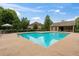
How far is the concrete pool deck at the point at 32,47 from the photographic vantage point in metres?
5.25

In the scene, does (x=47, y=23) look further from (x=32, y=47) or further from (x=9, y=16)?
(x=9, y=16)

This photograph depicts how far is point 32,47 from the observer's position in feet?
17.8

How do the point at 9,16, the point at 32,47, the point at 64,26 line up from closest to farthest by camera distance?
the point at 32,47, the point at 9,16, the point at 64,26

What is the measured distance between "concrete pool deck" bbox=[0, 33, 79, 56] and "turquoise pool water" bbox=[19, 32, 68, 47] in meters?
0.15

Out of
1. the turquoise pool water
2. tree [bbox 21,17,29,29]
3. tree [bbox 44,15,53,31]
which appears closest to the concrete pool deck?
the turquoise pool water

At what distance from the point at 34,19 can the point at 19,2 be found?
0.76m

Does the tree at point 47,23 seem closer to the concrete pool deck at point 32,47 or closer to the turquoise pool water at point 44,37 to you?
the turquoise pool water at point 44,37

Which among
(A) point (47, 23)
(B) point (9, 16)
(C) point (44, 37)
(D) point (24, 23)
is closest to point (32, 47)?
(C) point (44, 37)

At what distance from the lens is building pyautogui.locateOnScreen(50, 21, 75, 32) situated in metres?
5.73

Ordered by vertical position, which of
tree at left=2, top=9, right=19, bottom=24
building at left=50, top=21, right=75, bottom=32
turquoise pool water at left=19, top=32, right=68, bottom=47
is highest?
tree at left=2, top=9, right=19, bottom=24

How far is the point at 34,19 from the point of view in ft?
18.4

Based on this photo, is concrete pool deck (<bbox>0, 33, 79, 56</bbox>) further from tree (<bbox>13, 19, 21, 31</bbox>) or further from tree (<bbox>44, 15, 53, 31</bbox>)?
tree (<bbox>44, 15, 53, 31</bbox>)

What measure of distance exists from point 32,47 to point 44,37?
28.3 inches

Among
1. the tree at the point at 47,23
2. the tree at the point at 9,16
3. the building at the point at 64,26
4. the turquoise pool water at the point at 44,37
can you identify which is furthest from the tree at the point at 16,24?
the building at the point at 64,26
